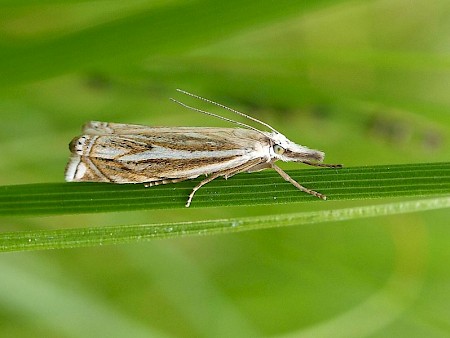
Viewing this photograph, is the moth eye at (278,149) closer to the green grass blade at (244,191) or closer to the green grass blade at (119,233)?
the green grass blade at (244,191)

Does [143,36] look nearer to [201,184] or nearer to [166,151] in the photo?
[166,151]

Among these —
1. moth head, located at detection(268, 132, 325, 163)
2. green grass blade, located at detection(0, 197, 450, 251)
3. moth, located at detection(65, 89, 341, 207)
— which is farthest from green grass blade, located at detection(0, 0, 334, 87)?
green grass blade, located at detection(0, 197, 450, 251)

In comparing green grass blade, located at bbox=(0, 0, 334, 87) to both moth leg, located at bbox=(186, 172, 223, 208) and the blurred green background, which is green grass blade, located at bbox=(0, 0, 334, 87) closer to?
the blurred green background

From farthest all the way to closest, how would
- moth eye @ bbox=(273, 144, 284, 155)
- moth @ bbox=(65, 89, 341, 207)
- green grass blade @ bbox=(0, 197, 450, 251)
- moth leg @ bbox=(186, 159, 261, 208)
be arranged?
moth eye @ bbox=(273, 144, 284, 155) → moth @ bbox=(65, 89, 341, 207) → moth leg @ bbox=(186, 159, 261, 208) → green grass blade @ bbox=(0, 197, 450, 251)

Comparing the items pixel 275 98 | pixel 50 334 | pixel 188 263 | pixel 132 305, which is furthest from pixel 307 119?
pixel 50 334

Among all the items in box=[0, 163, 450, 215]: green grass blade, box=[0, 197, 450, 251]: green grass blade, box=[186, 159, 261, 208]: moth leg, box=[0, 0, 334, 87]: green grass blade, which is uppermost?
box=[0, 0, 334, 87]: green grass blade

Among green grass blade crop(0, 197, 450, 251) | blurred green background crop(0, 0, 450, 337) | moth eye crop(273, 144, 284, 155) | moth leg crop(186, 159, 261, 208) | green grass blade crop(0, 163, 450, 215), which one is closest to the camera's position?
green grass blade crop(0, 197, 450, 251)
